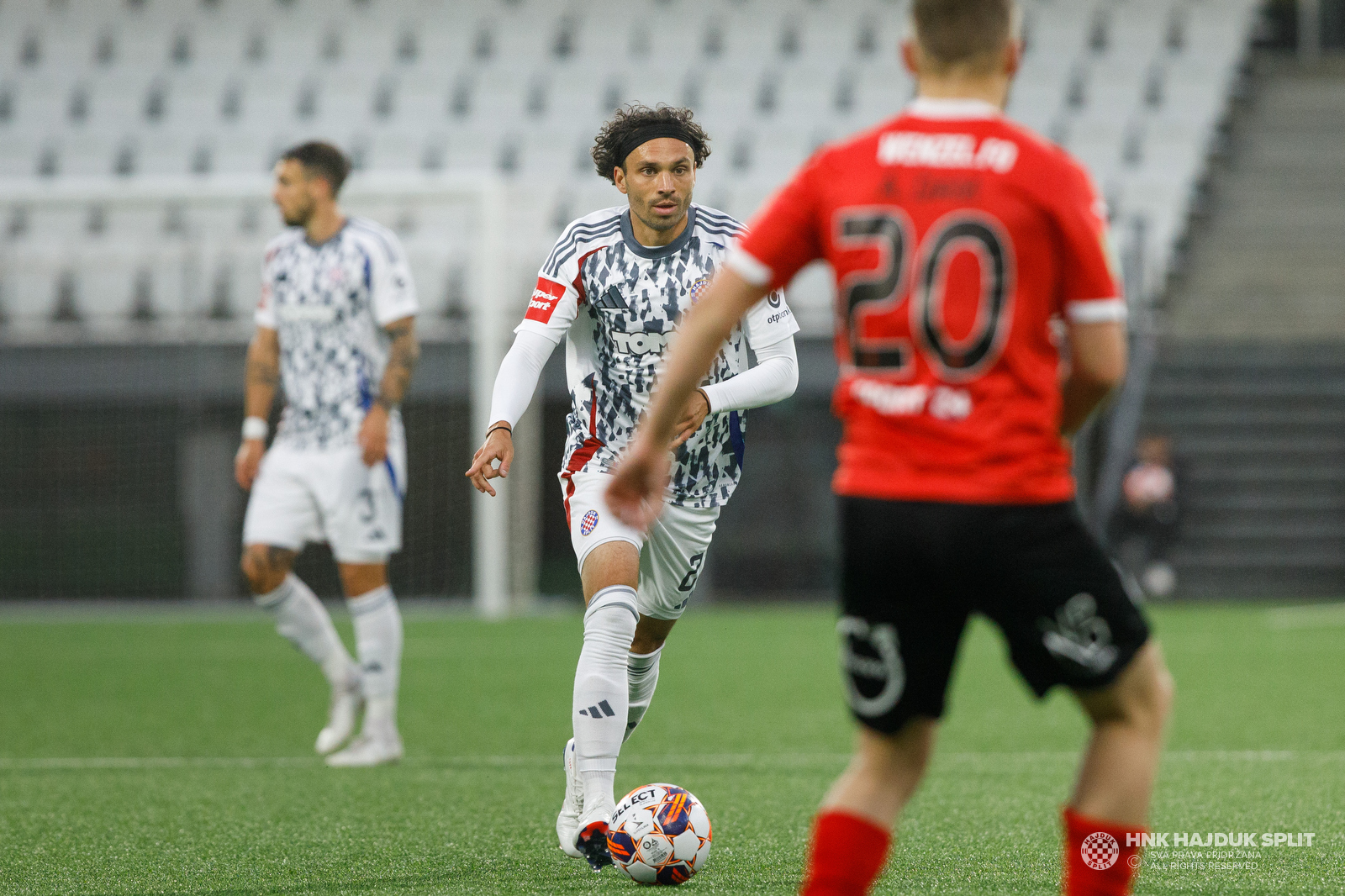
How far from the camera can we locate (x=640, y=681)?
15.3 ft

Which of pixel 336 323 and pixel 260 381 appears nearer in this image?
pixel 336 323

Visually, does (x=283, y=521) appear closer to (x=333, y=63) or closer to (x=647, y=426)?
(x=647, y=426)

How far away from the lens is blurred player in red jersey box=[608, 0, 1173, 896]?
249cm

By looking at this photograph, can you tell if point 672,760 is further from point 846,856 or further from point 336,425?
point 846,856

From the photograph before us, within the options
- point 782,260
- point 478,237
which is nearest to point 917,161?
point 782,260

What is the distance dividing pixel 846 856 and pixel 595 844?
4.76 ft

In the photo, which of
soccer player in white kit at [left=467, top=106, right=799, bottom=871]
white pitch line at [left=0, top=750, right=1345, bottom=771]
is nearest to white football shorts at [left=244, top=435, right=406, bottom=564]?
white pitch line at [left=0, top=750, right=1345, bottom=771]

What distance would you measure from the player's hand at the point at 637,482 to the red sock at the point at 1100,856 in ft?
2.82

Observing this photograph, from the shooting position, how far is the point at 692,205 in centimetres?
458

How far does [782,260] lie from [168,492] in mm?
13801

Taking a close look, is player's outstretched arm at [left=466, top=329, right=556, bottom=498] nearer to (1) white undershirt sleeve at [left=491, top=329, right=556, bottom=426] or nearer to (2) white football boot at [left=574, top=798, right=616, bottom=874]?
(1) white undershirt sleeve at [left=491, top=329, right=556, bottom=426]

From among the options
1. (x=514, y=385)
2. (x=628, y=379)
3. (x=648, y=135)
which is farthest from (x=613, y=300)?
(x=648, y=135)

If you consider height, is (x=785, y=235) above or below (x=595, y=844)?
above

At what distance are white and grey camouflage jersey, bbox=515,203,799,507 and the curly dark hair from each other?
0.50 feet
